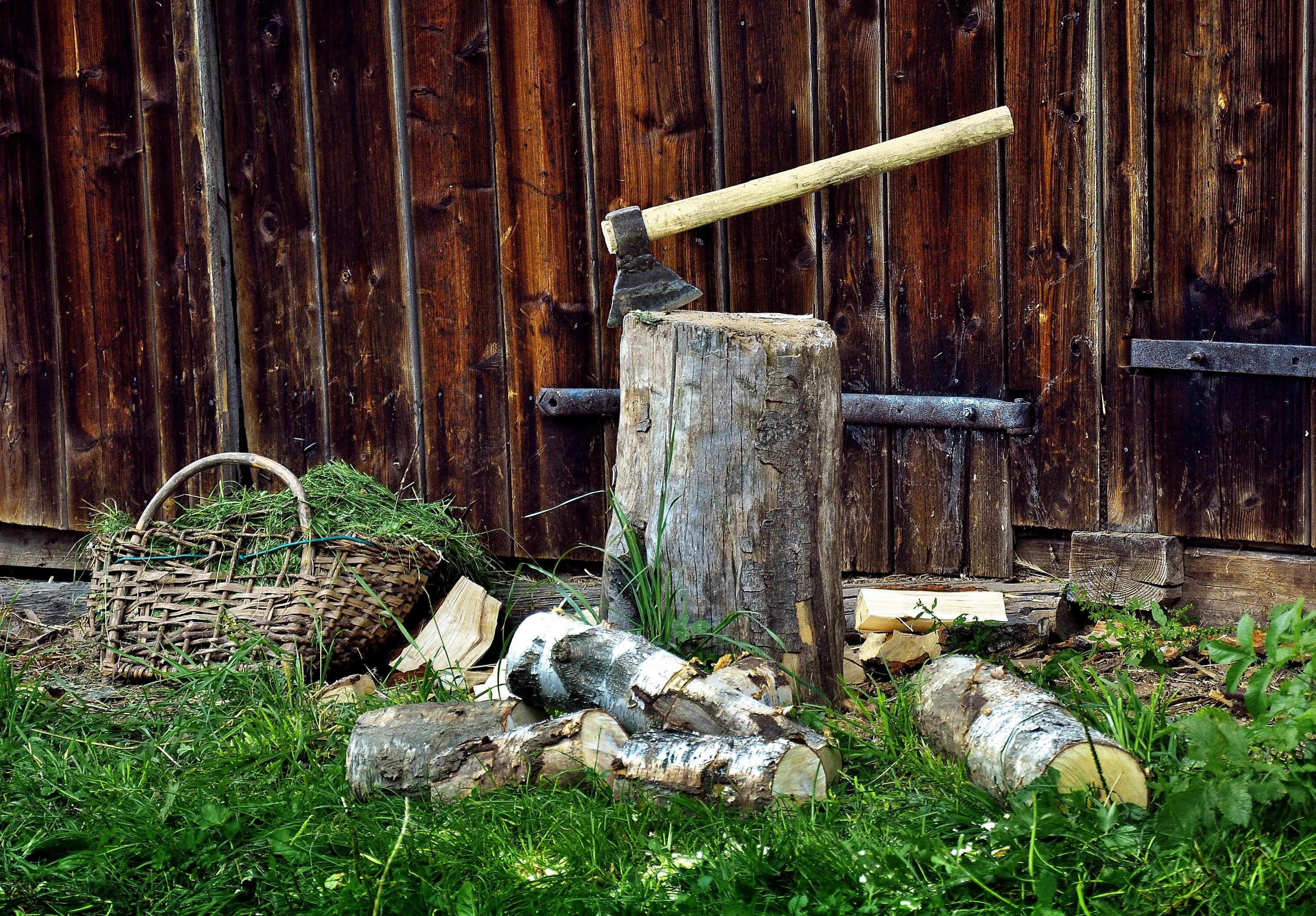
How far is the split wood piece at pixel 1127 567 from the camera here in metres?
3.53

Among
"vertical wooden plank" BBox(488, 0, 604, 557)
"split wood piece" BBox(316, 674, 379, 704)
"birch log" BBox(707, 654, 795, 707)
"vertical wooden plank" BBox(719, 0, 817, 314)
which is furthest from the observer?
"vertical wooden plank" BBox(488, 0, 604, 557)

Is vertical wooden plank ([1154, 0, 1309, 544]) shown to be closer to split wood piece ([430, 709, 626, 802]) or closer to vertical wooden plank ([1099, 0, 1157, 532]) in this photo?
vertical wooden plank ([1099, 0, 1157, 532])

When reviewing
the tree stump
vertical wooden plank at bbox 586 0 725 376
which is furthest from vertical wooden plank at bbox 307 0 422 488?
the tree stump

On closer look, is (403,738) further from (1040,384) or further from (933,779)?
(1040,384)

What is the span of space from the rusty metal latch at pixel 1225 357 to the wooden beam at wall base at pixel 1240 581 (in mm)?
508

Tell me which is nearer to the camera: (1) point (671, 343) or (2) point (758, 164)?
(1) point (671, 343)

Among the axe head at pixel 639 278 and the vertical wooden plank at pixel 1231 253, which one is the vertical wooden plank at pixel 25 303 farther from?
the vertical wooden plank at pixel 1231 253

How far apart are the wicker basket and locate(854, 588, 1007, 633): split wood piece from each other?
1.36 m

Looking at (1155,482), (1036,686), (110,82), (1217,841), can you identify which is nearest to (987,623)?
(1155,482)

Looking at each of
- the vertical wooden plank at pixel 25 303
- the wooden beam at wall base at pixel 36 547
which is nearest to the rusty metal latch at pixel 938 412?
the vertical wooden plank at pixel 25 303

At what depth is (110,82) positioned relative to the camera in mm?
4672

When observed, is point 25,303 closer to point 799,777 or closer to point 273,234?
point 273,234

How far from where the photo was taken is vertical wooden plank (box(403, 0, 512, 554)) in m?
4.16

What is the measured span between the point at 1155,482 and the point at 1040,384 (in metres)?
0.42
